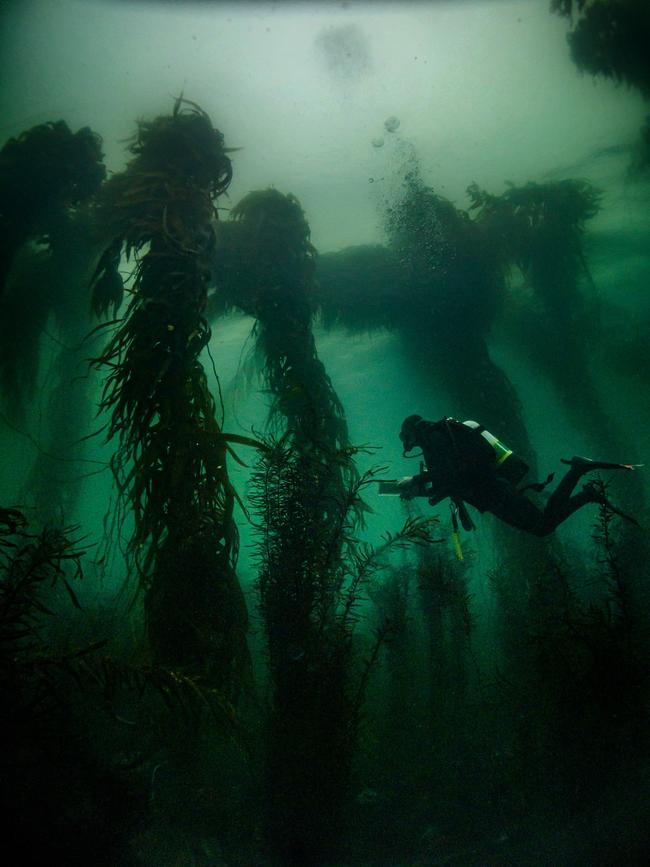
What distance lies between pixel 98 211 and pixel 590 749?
1006cm

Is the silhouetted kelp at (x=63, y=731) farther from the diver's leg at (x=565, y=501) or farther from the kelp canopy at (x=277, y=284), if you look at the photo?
the diver's leg at (x=565, y=501)

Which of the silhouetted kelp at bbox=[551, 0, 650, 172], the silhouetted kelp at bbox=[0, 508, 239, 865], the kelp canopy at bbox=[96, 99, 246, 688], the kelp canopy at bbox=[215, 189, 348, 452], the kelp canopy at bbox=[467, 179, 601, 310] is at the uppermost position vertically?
the kelp canopy at bbox=[467, 179, 601, 310]

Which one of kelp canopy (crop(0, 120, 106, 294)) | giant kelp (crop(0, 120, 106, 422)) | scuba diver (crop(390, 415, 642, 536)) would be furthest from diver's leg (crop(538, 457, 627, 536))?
kelp canopy (crop(0, 120, 106, 294))

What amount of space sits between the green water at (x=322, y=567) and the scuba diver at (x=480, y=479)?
2.76 feet

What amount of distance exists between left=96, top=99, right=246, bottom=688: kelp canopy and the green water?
0.12ft

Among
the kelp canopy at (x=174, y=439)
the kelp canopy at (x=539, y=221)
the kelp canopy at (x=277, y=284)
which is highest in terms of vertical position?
the kelp canopy at (x=539, y=221)

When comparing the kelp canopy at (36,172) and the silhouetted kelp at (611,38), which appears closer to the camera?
the kelp canopy at (36,172)

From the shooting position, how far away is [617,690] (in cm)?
354

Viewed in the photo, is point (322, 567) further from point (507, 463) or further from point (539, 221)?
point (539, 221)

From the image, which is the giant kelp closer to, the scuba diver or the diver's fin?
the scuba diver

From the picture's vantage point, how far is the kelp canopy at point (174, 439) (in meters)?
3.45

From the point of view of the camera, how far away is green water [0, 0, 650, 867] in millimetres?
2945

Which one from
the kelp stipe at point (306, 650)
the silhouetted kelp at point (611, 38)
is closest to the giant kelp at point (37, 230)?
the kelp stipe at point (306, 650)

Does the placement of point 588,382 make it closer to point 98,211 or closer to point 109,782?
point 98,211
